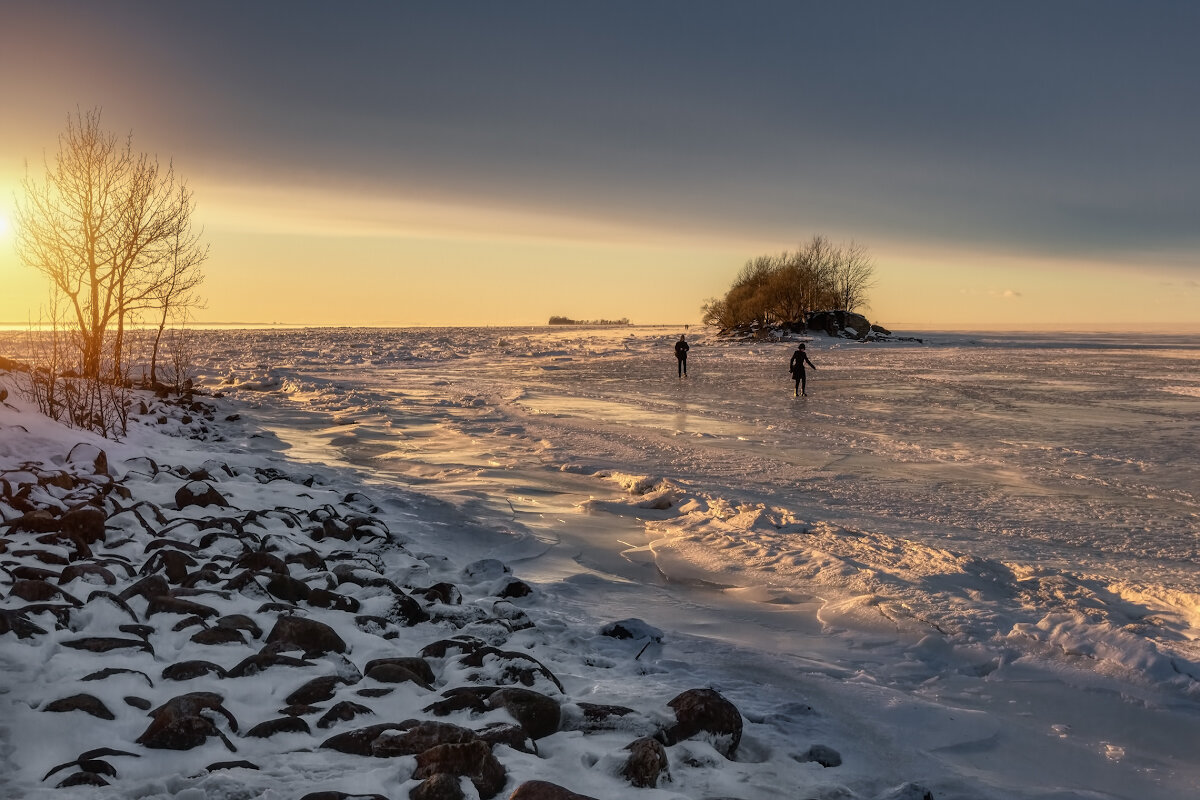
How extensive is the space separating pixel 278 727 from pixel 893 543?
5458 millimetres

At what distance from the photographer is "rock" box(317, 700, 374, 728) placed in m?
3.60

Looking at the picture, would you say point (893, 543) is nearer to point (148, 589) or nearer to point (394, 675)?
point (394, 675)

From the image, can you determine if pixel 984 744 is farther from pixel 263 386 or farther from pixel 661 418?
pixel 263 386

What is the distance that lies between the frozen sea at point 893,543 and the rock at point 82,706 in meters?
3.01

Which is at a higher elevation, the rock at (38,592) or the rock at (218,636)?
the rock at (38,592)

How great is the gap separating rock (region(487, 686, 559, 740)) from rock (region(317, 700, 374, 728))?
579 millimetres

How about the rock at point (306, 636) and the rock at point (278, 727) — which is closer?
the rock at point (278, 727)

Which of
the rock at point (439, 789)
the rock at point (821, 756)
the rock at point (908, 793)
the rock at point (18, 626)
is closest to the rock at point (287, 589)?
the rock at point (18, 626)

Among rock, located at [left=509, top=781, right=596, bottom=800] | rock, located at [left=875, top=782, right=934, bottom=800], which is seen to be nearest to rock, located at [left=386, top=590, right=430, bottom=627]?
rock, located at [left=509, top=781, right=596, bottom=800]

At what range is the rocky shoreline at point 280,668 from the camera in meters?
3.18

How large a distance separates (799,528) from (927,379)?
68.6 ft

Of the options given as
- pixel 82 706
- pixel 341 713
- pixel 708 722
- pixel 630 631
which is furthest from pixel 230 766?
pixel 630 631

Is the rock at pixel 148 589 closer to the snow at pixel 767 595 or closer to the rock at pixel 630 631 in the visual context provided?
the snow at pixel 767 595

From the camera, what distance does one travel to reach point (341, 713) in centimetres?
366
